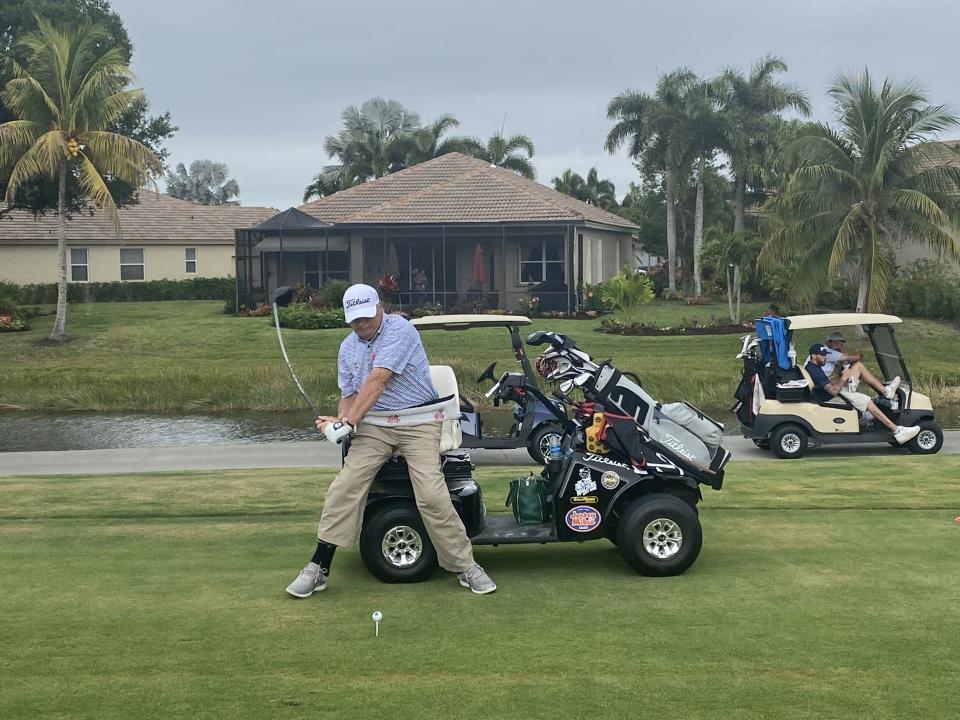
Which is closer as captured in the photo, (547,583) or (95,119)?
(547,583)

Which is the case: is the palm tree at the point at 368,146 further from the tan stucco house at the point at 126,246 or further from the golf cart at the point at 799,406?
the golf cart at the point at 799,406

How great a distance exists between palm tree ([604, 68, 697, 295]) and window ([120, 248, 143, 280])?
19.8 metres

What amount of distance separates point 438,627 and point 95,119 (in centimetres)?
2732

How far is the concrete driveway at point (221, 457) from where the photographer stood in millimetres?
13258

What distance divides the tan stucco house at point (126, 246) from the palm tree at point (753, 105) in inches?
863

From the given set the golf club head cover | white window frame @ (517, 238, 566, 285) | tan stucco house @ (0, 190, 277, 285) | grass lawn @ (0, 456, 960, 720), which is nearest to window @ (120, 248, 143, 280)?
tan stucco house @ (0, 190, 277, 285)

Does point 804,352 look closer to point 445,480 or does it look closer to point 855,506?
point 855,506

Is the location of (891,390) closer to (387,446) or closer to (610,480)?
(610,480)

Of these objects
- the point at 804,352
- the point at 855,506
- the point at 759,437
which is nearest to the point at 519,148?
the point at 804,352

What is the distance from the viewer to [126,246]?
48.1 meters

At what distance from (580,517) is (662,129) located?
37769mm

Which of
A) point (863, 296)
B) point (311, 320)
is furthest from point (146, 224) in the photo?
point (863, 296)

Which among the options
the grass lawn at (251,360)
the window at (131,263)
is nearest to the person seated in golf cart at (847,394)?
the grass lawn at (251,360)

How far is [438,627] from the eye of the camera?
242 inches
